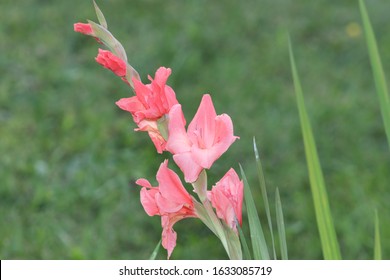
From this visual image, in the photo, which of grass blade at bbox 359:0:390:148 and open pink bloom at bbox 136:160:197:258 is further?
grass blade at bbox 359:0:390:148

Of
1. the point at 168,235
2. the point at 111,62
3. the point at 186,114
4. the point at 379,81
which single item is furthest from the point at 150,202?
the point at 186,114

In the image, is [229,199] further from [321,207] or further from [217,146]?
[321,207]

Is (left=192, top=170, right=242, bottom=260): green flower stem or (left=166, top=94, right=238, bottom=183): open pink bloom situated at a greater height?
(left=166, top=94, right=238, bottom=183): open pink bloom

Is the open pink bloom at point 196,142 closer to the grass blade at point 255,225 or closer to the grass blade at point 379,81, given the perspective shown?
the grass blade at point 255,225

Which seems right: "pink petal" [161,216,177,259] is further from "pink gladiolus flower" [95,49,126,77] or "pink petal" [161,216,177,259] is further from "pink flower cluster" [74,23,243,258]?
"pink gladiolus flower" [95,49,126,77]

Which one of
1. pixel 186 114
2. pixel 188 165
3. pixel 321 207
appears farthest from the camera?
pixel 186 114

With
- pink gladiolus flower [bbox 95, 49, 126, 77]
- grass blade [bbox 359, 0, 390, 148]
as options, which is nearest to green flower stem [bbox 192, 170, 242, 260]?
pink gladiolus flower [bbox 95, 49, 126, 77]

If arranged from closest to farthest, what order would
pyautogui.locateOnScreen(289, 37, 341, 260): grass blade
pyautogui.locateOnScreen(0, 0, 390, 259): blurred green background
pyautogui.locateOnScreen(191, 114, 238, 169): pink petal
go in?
pyautogui.locateOnScreen(191, 114, 238, 169): pink petal < pyautogui.locateOnScreen(289, 37, 341, 260): grass blade < pyautogui.locateOnScreen(0, 0, 390, 259): blurred green background

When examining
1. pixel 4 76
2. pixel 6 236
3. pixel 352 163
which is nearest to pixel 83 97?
pixel 4 76
